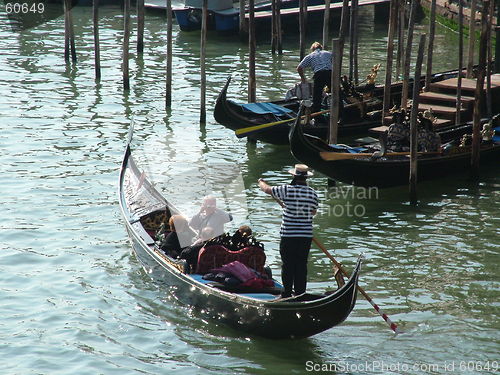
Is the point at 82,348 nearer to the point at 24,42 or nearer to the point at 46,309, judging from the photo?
the point at 46,309

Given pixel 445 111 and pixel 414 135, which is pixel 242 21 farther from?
pixel 414 135

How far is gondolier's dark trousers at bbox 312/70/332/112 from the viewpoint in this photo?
928 centimetres

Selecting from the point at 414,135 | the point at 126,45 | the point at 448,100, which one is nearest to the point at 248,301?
the point at 414,135

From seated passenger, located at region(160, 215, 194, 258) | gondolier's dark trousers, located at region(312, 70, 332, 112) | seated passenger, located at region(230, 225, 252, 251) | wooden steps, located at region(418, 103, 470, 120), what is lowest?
seated passenger, located at region(160, 215, 194, 258)

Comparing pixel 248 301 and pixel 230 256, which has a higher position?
pixel 230 256

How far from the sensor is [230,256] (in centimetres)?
550

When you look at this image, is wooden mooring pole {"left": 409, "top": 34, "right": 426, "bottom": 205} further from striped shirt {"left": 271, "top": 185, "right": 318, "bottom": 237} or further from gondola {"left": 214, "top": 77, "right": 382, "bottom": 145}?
striped shirt {"left": 271, "top": 185, "right": 318, "bottom": 237}

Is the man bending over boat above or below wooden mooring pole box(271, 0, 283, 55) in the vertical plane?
below

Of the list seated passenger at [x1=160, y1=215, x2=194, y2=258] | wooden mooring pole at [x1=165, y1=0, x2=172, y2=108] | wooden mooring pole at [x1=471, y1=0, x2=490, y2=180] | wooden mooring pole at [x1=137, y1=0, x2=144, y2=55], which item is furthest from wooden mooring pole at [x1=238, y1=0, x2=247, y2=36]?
seated passenger at [x1=160, y1=215, x2=194, y2=258]

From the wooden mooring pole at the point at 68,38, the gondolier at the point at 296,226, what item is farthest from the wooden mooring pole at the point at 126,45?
the gondolier at the point at 296,226

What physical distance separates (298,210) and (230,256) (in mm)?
611

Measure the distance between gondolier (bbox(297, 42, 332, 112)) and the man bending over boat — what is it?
3644mm

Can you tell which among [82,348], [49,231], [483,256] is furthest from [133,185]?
[483,256]

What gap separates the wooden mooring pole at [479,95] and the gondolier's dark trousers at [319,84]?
6.21 feet
